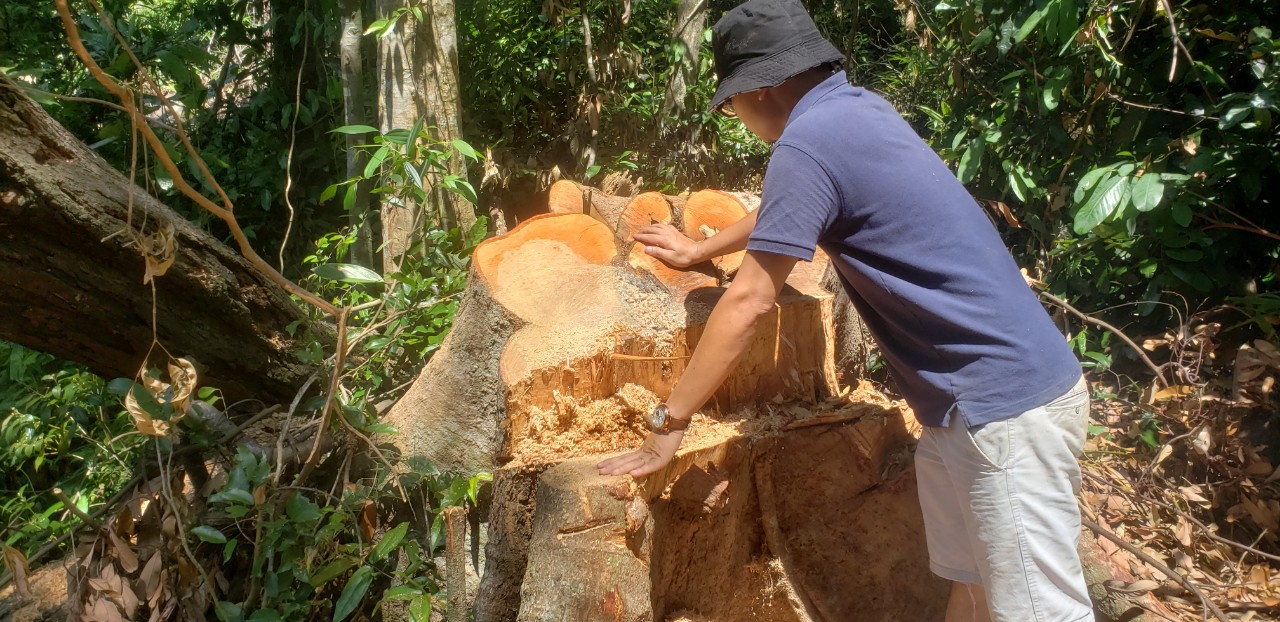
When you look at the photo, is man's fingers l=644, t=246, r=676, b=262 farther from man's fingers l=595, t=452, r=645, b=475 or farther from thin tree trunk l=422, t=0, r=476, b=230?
thin tree trunk l=422, t=0, r=476, b=230

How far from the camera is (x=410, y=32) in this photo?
11.5ft

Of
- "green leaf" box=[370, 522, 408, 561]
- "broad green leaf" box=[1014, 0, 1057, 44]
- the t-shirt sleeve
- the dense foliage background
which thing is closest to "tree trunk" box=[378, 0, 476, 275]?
the dense foliage background

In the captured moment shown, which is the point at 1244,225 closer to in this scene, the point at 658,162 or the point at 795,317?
the point at 795,317


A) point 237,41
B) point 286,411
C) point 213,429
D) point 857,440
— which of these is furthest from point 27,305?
point 237,41

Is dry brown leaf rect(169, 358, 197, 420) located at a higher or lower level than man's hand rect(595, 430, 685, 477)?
higher

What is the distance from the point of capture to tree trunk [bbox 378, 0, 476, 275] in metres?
3.45

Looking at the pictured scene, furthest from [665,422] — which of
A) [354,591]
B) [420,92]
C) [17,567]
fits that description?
[420,92]

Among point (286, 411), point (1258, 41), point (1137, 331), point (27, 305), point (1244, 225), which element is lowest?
point (1137, 331)

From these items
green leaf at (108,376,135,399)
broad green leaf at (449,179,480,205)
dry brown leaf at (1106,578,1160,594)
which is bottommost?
dry brown leaf at (1106,578,1160,594)

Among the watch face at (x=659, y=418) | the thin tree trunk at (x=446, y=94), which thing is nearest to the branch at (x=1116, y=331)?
the watch face at (x=659, y=418)

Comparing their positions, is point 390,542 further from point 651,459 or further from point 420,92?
point 420,92

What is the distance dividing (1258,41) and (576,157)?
3.44 m

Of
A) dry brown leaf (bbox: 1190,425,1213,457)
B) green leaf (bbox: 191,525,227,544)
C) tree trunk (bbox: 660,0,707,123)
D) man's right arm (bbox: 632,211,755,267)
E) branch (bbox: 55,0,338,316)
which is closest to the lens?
branch (bbox: 55,0,338,316)

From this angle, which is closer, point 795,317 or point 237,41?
point 795,317
